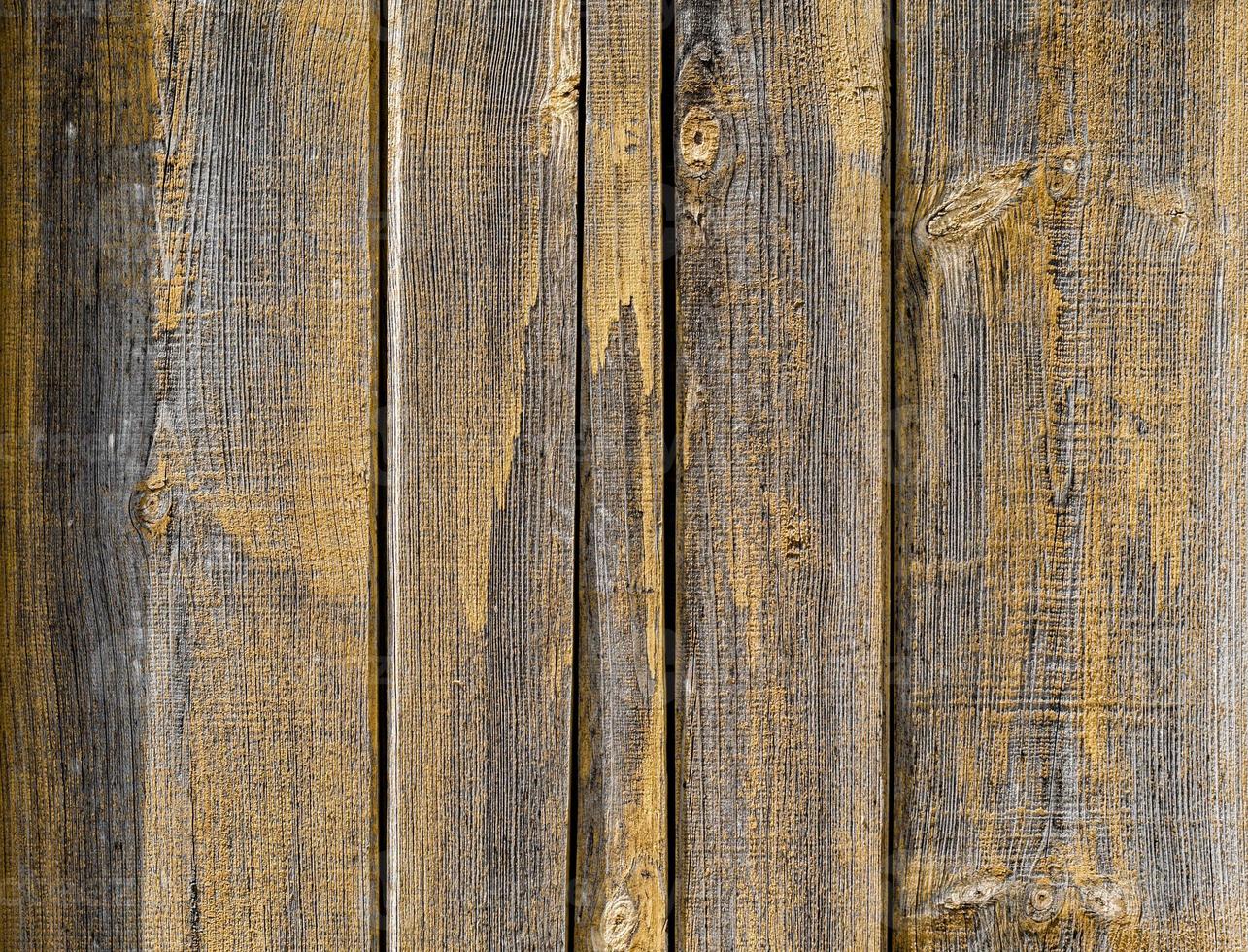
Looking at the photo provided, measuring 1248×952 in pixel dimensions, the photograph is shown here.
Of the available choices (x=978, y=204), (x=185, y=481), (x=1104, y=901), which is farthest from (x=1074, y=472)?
(x=185, y=481)

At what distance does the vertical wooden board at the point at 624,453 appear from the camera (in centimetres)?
105

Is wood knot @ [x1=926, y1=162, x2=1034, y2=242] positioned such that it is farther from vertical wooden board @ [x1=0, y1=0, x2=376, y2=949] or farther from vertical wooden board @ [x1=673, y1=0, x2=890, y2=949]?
vertical wooden board @ [x1=0, y1=0, x2=376, y2=949]

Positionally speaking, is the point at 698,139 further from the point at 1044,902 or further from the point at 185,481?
the point at 1044,902

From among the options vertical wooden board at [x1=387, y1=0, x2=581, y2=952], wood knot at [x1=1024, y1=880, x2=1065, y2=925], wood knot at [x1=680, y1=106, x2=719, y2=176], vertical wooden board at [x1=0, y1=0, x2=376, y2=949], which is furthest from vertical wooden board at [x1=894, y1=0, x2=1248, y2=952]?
vertical wooden board at [x1=0, y1=0, x2=376, y2=949]

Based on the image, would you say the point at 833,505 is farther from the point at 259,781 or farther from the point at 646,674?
the point at 259,781

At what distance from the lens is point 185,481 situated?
1.05 metres

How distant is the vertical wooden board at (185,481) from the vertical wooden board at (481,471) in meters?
0.05

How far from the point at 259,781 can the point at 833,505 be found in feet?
2.01

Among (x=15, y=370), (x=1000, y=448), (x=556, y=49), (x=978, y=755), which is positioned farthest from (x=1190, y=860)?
(x=15, y=370)

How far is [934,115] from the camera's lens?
1059 mm

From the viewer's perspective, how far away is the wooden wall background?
105cm

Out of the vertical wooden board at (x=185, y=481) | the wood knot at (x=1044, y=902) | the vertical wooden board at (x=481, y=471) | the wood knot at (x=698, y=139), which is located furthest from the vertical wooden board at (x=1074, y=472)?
the vertical wooden board at (x=185, y=481)

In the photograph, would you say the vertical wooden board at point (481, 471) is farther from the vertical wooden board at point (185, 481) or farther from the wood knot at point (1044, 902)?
the wood knot at point (1044, 902)

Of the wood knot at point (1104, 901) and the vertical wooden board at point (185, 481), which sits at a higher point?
the vertical wooden board at point (185, 481)
